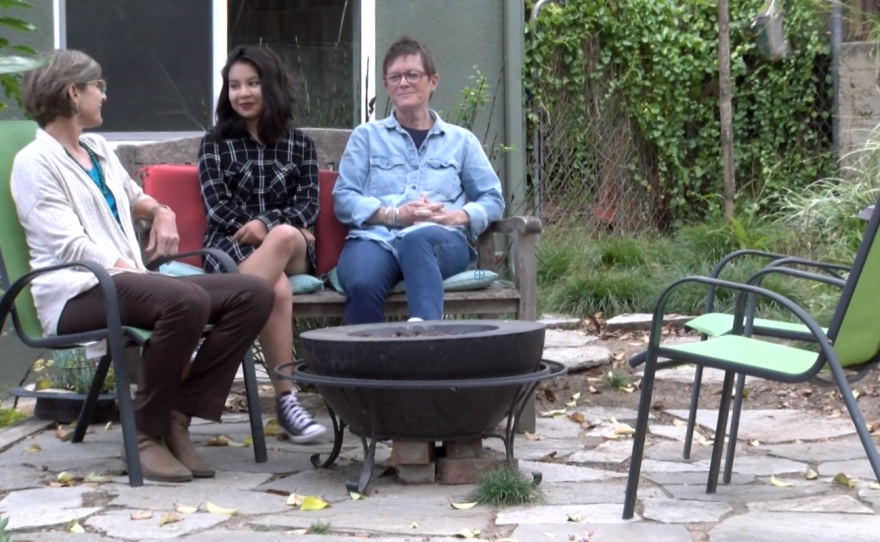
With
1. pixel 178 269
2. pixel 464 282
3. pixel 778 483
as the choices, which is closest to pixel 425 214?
pixel 464 282

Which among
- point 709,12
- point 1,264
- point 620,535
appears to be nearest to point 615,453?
point 620,535

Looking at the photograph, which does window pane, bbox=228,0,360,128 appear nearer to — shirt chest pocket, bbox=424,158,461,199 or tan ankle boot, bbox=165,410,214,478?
shirt chest pocket, bbox=424,158,461,199

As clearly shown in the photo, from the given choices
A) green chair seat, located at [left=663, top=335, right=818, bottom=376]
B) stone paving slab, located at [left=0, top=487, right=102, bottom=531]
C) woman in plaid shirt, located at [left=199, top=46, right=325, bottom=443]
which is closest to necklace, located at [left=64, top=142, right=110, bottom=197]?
woman in plaid shirt, located at [left=199, top=46, right=325, bottom=443]

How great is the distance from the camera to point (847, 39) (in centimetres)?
837

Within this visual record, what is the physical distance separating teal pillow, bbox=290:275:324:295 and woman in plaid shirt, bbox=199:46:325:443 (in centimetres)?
5

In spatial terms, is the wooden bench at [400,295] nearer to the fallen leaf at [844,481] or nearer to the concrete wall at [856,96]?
the fallen leaf at [844,481]

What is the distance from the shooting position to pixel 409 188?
443cm

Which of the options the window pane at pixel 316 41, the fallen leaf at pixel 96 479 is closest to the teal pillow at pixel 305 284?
the fallen leaf at pixel 96 479

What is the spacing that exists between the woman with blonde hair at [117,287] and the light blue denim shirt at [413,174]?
82 cm

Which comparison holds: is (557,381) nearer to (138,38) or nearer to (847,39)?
(138,38)

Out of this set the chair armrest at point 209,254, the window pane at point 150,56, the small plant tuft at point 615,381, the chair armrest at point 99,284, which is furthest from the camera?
the window pane at point 150,56

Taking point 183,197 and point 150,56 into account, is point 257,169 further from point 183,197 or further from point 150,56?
point 150,56

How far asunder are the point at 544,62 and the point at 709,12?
1446mm

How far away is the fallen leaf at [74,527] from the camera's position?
2945 millimetres
